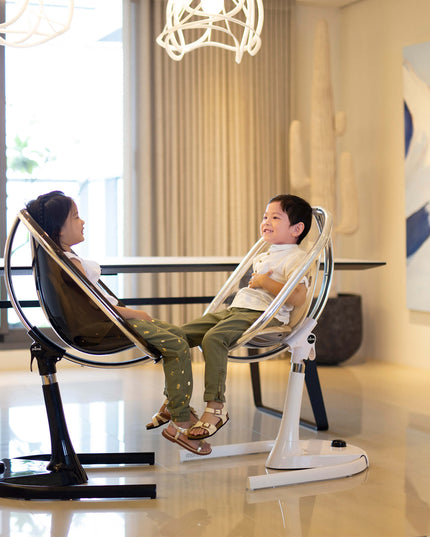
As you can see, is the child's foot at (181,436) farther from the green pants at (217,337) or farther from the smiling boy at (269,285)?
the smiling boy at (269,285)

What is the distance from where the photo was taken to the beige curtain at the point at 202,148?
477cm

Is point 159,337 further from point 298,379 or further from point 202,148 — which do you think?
point 202,148

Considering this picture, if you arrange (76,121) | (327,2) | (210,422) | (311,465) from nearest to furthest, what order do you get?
(210,422) < (311,465) < (76,121) < (327,2)

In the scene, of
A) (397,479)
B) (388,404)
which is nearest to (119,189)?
(388,404)

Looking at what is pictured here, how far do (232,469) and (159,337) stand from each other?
0.59m

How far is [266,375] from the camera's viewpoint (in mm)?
4379

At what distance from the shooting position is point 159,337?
219 cm

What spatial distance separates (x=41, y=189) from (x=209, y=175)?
1.05m

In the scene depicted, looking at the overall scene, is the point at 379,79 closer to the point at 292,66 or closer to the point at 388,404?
the point at 292,66

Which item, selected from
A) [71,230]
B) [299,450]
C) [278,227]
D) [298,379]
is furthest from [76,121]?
[299,450]

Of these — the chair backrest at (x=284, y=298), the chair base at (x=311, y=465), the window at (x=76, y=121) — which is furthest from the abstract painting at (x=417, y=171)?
the chair base at (x=311, y=465)

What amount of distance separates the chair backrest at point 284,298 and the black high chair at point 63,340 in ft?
1.12

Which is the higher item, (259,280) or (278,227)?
(278,227)

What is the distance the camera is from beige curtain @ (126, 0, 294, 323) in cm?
477
